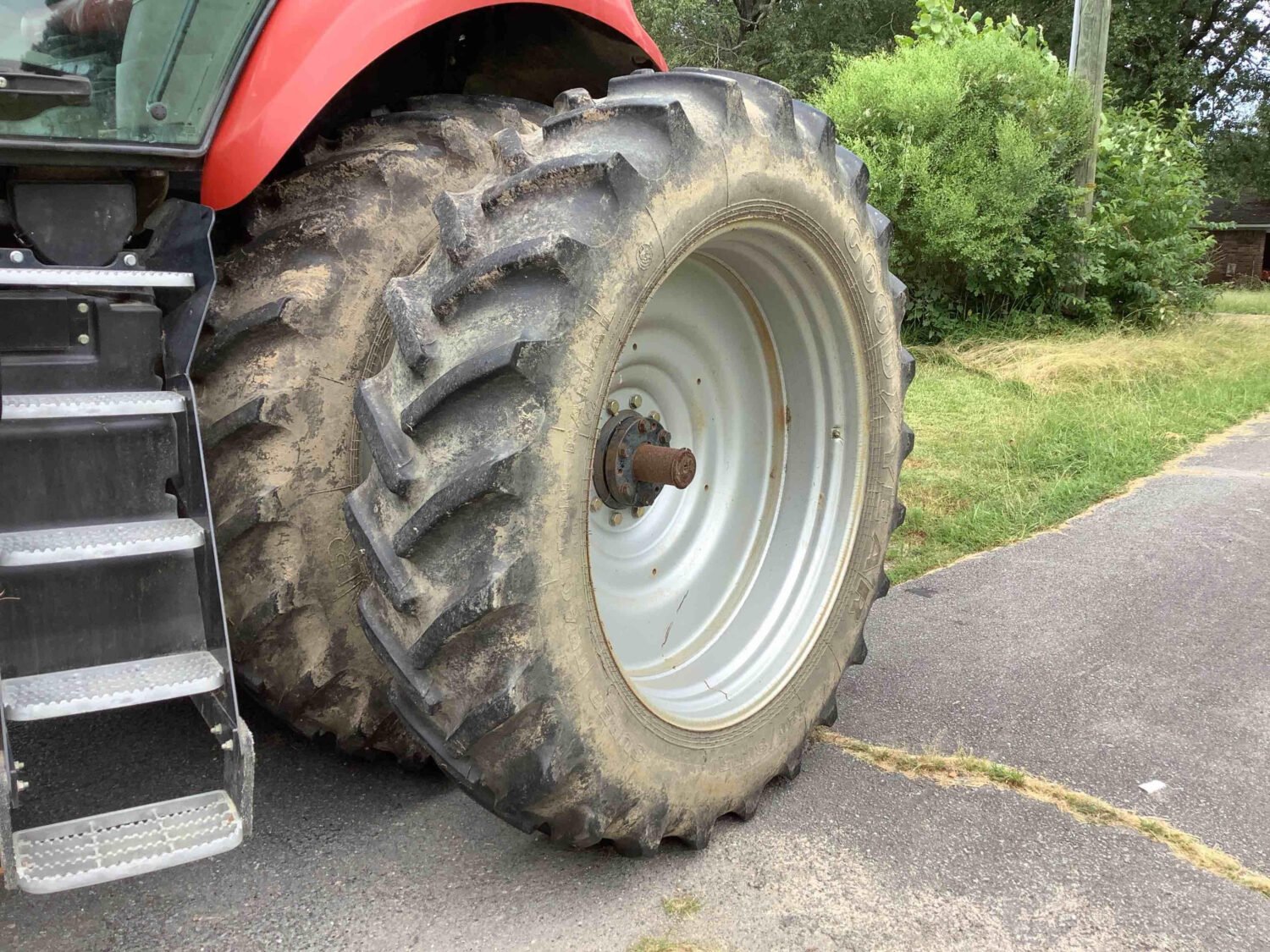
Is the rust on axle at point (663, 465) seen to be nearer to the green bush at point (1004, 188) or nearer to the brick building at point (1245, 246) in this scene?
the green bush at point (1004, 188)

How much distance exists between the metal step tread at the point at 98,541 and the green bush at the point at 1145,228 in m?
9.66

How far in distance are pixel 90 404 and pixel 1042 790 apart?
206 cm

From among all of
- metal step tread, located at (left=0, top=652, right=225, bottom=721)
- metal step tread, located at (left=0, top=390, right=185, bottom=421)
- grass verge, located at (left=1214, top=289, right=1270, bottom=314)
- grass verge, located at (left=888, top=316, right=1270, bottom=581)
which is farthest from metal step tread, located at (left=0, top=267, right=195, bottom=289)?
grass verge, located at (left=1214, top=289, right=1270, bottom=314)

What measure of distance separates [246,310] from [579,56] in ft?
3.38

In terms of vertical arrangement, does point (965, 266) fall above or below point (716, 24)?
below

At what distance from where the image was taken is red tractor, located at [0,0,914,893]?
1598 mm

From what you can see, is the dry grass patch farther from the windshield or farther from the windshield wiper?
the windshield wiper

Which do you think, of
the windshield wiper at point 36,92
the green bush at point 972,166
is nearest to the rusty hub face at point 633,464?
the windshield wiper at point 36,92

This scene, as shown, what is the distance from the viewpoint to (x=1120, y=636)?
3.39m

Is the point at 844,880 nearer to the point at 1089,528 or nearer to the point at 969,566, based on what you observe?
the point at 969,566

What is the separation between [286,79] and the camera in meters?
1.81

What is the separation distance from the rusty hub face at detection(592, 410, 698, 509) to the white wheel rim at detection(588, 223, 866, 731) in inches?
2.9

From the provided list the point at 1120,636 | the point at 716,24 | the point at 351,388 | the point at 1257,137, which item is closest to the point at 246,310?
the point at 351,388

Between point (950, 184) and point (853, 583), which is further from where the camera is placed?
point (950, 184)
